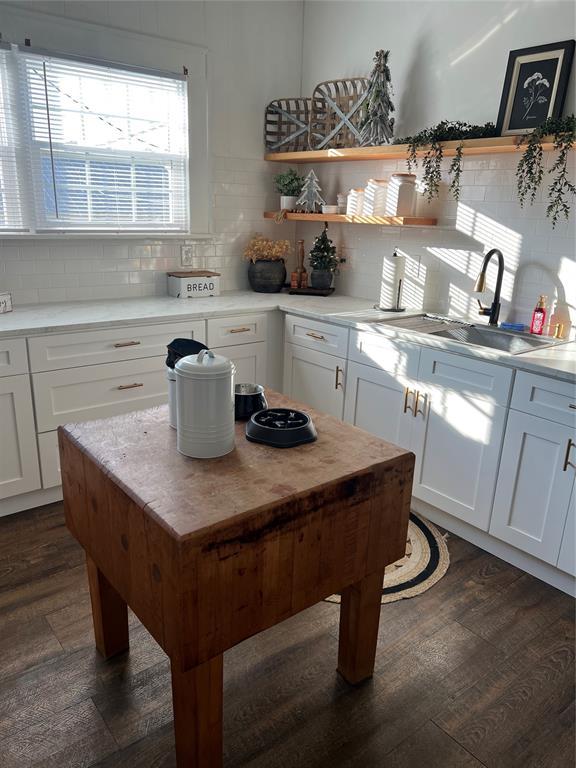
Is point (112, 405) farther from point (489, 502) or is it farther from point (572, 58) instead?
point (572, 58)

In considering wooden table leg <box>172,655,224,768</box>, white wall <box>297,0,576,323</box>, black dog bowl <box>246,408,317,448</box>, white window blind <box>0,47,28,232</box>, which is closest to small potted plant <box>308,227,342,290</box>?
white wall <box>297,0,576,323</box>

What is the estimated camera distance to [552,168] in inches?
106

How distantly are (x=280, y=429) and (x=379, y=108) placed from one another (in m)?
2.53

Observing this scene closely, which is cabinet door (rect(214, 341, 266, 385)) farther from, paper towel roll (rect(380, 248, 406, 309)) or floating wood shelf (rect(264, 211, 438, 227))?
floating wood shelf (rect(264, 211, 438, 227))

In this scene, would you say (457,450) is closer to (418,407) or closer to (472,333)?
(418,407)

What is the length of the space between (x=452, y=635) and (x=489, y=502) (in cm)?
67

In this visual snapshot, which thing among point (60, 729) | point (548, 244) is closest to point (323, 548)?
point (60, 729)

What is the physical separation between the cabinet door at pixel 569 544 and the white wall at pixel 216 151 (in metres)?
2.68

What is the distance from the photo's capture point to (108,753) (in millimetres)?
1650

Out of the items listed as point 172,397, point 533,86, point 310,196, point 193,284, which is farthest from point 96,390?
point 533,86

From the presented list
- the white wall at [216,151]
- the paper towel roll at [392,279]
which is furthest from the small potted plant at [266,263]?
the paper towel roll at [392,279]

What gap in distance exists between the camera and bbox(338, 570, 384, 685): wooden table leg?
1.81 metres

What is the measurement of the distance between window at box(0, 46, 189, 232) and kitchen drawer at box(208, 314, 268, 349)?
33.0 inches

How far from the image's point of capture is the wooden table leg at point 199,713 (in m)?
1.38
